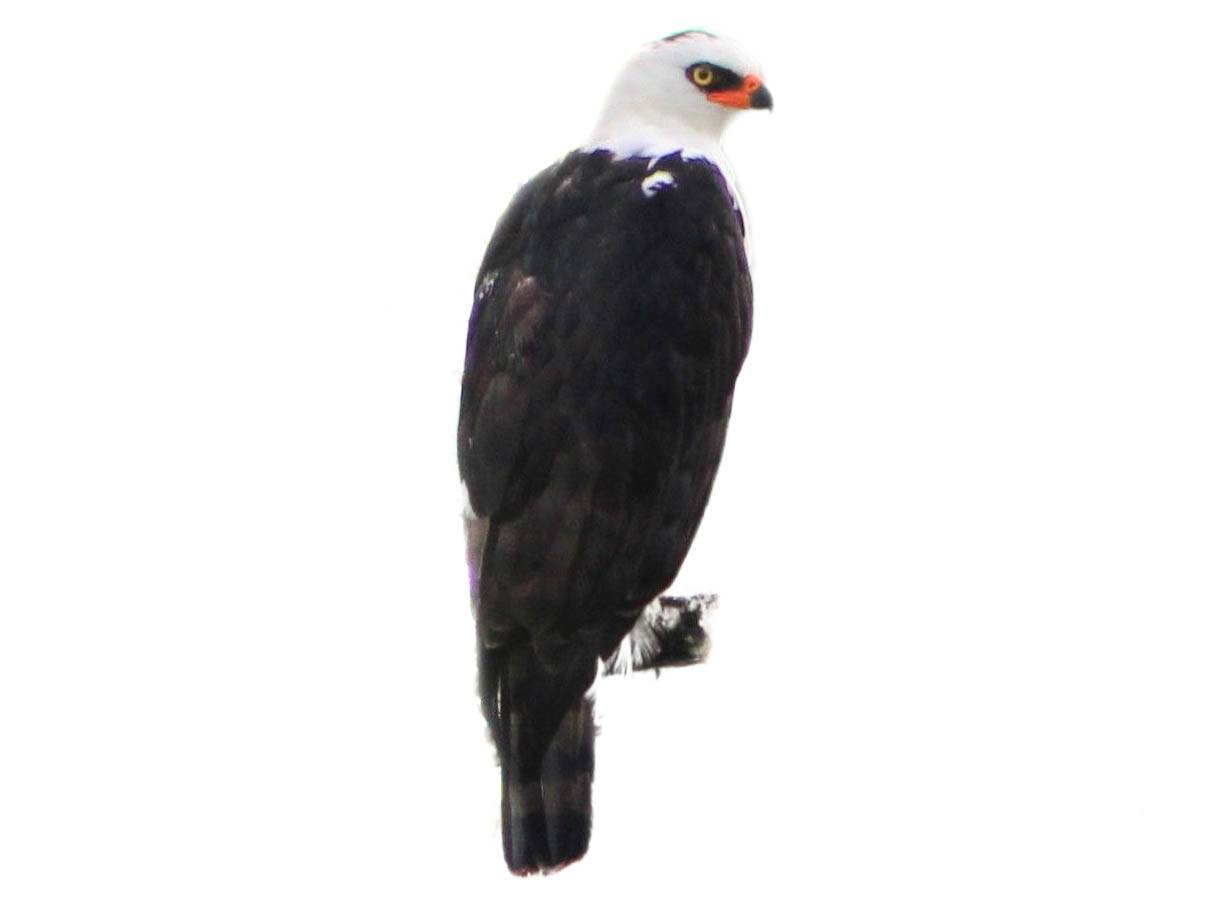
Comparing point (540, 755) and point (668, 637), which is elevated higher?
point (668, 637)

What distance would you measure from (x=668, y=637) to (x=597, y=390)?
0.50 metres

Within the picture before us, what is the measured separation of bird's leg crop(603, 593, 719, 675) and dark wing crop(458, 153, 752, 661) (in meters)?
0.10

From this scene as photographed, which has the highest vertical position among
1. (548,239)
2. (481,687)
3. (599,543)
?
(548,239)

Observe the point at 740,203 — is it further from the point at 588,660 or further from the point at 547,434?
the point at 588,660

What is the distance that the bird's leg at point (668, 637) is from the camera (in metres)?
3.74

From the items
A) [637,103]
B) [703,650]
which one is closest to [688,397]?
[703,650]

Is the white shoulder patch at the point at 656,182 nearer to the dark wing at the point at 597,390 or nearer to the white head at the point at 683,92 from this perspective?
the dark wing at the point at 597,390

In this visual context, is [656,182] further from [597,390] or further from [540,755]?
[540,755]

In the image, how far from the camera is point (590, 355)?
374 centimetres

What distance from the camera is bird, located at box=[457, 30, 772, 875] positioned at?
3.52m

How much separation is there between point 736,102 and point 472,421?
3.65 ft

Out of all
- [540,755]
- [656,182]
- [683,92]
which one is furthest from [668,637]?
[683,92]

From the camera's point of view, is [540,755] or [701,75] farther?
[701,75]

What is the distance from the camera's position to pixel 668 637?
A: 12.3 ft
